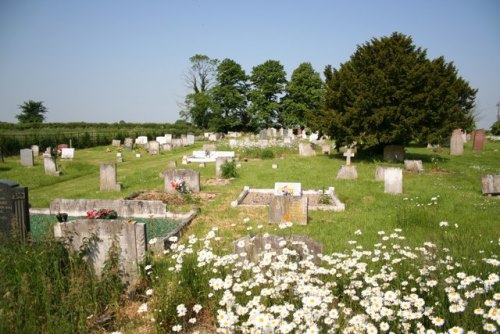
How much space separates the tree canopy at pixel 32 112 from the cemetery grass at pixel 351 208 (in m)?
51.0

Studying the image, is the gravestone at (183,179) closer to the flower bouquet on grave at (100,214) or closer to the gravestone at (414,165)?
the flower bouquet on grave at (100,214)

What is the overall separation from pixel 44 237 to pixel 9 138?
31.2 m

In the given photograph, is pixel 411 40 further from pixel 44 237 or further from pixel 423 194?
pixel 44 237

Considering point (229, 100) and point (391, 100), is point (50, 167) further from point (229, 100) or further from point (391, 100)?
point (229, 100)

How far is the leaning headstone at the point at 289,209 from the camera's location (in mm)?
9586

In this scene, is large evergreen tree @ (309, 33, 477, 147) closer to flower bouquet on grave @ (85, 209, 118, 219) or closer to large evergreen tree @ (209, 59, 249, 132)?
flower bouquet on grave @ (85, 209, 118, 219)

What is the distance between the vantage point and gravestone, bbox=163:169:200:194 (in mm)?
14008

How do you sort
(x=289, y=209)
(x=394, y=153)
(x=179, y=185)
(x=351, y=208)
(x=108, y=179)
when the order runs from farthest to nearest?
(x=394, y=153) → (x=108, y=179) → (x=179, y=185) → (x=351, y=208) → (x=289, y=209)

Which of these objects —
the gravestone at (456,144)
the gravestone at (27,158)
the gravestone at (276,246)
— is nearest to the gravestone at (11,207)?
the gravestone at (276,246)

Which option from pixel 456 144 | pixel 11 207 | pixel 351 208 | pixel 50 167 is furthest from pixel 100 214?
pixel 456 144

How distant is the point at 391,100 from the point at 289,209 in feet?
46.1

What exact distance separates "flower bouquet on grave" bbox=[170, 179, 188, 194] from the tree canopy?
62.5 meters

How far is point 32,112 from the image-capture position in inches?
2643

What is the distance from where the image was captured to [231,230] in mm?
9250
